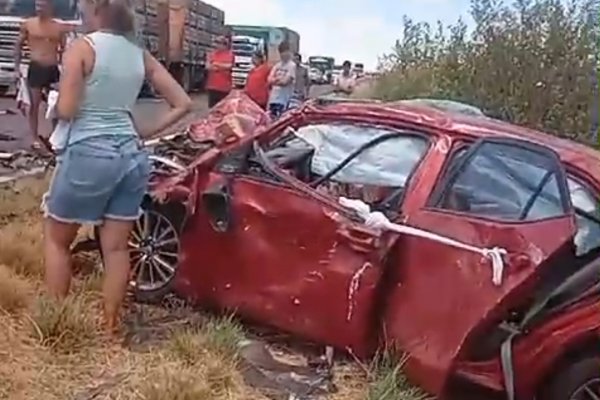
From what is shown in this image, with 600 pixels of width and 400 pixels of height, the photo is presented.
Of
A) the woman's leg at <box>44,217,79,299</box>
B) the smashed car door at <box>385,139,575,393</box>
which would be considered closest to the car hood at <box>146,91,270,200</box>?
the woman's leg at <box>44,217,79,299</box>

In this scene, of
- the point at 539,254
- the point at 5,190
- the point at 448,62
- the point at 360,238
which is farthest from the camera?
the point at 448,62

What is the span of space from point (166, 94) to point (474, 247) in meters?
1.81

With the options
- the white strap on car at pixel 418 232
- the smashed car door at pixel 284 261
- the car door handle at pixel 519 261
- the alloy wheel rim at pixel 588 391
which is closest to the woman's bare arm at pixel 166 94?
the smashed car door at pixel 284 261

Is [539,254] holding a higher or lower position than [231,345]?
higher

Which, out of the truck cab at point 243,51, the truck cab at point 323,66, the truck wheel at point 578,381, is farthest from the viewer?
the truck cab at point 323,66

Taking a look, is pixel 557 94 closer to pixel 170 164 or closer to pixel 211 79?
pixel 170 164

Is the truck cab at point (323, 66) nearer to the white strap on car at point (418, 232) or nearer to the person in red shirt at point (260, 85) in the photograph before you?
the person in red shirt at point (260, 85)

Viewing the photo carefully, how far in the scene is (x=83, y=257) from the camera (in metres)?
7.24

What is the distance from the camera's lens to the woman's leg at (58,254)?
19.0 ft

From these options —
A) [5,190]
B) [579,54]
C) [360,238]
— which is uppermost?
[579,54]

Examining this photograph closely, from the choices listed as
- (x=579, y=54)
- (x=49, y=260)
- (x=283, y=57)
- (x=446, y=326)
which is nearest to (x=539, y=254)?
(x=446, y=326)

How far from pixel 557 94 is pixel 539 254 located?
7217 mm

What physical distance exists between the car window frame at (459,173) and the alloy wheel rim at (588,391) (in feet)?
2.43

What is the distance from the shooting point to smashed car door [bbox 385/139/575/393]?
5.11m
